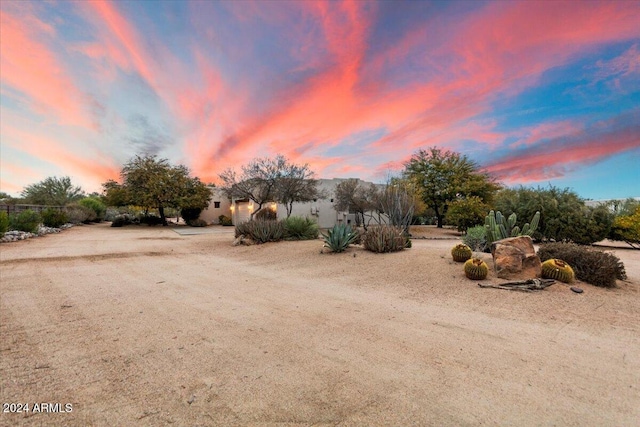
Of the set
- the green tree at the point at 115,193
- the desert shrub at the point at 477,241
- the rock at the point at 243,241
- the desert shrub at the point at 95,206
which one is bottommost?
the rock at the point at 243,241

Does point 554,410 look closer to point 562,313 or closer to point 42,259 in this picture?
point 562,313

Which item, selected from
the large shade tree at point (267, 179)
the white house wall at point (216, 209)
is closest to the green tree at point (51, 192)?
the white house wall at point (216, 209)

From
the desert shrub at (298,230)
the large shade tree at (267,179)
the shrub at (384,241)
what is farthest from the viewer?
the large shade tree at (267,179)

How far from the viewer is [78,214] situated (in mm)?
26516

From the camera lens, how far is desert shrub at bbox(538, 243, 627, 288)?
Result: 17.3ft

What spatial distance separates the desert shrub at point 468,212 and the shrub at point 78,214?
33.0 meters

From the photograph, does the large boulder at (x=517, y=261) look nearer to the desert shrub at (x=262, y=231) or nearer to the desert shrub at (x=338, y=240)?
the desert shrub at (x=338, y=240)

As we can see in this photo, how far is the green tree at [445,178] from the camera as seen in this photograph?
22.4 m

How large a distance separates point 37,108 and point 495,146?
23.7 m

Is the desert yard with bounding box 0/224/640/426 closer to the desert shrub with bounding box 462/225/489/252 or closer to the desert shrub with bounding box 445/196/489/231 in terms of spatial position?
the desert shrub with bounding box 462/225/489/252

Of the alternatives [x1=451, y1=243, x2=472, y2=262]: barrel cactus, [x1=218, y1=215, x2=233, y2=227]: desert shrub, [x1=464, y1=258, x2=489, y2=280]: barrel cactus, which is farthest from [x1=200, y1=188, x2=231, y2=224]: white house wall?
[x1=464, y1=258, x2=489, y2=280]: barrel cactus

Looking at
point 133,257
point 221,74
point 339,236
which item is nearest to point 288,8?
point 221,74

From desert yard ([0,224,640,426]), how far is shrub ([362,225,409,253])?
2781 mm

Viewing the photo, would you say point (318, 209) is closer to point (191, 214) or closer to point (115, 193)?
point (191, 214)
